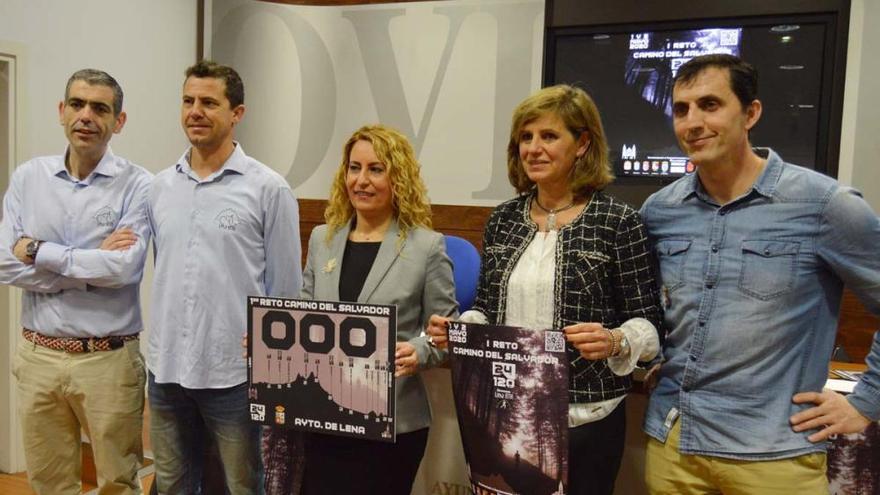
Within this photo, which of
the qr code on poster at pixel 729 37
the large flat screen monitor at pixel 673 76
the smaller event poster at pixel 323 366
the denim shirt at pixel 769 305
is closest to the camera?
the denim shirt at pixel 769 305

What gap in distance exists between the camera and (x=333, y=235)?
6.62 feet

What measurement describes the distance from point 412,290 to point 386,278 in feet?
0.25

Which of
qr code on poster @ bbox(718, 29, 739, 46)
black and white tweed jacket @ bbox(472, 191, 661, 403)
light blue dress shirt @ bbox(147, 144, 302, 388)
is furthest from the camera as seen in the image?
qr code on poster @ bbox(718, 29, 739, 46)

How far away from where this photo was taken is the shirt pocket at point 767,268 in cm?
155

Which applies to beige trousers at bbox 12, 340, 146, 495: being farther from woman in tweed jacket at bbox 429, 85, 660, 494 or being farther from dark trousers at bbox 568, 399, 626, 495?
dark trousers at bbox 568, 399, 626, 495

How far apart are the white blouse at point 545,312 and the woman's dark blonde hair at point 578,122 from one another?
Result: 15 centimetres

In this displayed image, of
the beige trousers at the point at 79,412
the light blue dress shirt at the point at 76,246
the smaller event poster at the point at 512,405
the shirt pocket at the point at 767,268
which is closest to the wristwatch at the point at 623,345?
the smaller event poster at the point at 512,405

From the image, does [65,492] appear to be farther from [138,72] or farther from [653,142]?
[653,142]

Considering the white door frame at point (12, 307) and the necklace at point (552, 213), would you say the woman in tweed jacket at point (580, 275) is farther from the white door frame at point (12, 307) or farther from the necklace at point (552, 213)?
the white door frame at point (12, 307)

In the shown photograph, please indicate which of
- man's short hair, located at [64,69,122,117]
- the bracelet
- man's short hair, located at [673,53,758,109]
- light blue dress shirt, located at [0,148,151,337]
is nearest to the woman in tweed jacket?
the bracelet

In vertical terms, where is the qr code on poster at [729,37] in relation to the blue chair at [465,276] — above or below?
above

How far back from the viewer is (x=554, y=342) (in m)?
1.54

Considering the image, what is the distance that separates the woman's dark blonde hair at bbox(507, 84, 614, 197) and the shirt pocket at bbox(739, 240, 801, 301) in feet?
1.20

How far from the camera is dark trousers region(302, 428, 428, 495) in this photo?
1860 mm
